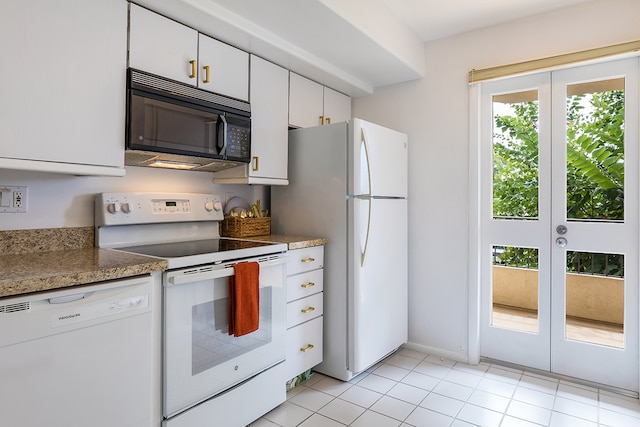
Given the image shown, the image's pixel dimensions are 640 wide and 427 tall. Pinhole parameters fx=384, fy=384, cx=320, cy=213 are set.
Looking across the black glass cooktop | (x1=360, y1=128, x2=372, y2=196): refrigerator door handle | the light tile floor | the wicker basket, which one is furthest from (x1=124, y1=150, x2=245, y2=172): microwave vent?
the light tile floor

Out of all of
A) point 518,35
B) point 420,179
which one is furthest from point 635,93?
point 420,179

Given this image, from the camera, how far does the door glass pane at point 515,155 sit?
2.67m

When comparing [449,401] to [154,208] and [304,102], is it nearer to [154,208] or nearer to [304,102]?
[154,208]

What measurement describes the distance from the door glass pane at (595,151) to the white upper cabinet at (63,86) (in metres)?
2.68

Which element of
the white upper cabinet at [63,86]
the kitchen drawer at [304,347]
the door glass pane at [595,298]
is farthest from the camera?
the door glass pane at [595,298]

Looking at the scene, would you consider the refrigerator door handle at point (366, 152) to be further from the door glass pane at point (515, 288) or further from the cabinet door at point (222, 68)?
the door glass pane at point (515, 288)

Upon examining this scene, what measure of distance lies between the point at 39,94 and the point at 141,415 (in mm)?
1323

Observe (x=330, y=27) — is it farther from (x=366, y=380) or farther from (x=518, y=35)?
(x=366, y=380)

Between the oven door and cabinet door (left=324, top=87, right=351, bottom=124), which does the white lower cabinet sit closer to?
the oven door

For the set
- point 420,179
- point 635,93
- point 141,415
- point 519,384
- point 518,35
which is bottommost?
point 519,384

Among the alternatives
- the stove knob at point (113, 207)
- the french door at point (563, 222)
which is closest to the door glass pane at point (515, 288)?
the french door at point (563, 222)

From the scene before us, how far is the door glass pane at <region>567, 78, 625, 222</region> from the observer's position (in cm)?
239

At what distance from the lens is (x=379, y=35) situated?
2.41m

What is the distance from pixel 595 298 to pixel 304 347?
190 centimetres
